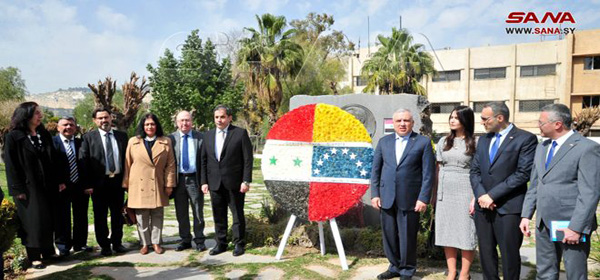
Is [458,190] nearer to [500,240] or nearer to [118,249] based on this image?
[500,240]

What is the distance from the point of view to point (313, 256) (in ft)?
16.5

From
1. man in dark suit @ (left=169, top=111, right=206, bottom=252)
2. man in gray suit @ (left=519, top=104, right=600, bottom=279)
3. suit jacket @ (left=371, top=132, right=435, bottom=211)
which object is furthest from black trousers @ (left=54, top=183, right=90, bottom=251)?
man in gray suit @ (left=519, top=104, right=600, bottom=279)

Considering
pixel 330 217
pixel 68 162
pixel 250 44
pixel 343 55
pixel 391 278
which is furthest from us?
pixel 343 55

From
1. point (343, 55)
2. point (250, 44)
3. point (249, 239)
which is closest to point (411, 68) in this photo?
point (250, 44)

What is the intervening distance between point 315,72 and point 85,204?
88.4 ft

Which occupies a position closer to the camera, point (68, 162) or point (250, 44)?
point (68, 162)

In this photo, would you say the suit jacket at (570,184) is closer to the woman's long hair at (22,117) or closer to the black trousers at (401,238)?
the black trousers at (401,238)

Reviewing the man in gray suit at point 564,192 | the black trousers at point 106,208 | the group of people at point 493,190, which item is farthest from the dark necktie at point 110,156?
the man in gray suit at point 564,192

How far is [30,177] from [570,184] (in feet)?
17.0

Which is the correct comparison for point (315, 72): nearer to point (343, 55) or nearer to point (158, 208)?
point (343, 55)

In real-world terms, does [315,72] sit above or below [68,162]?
above

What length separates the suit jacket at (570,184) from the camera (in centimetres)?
297

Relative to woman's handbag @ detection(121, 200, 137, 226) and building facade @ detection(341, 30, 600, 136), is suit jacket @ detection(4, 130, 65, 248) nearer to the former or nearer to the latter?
woman's handbag @ detection(121, 200, 137, 226)

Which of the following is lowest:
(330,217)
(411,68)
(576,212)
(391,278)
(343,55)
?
(391,278)
